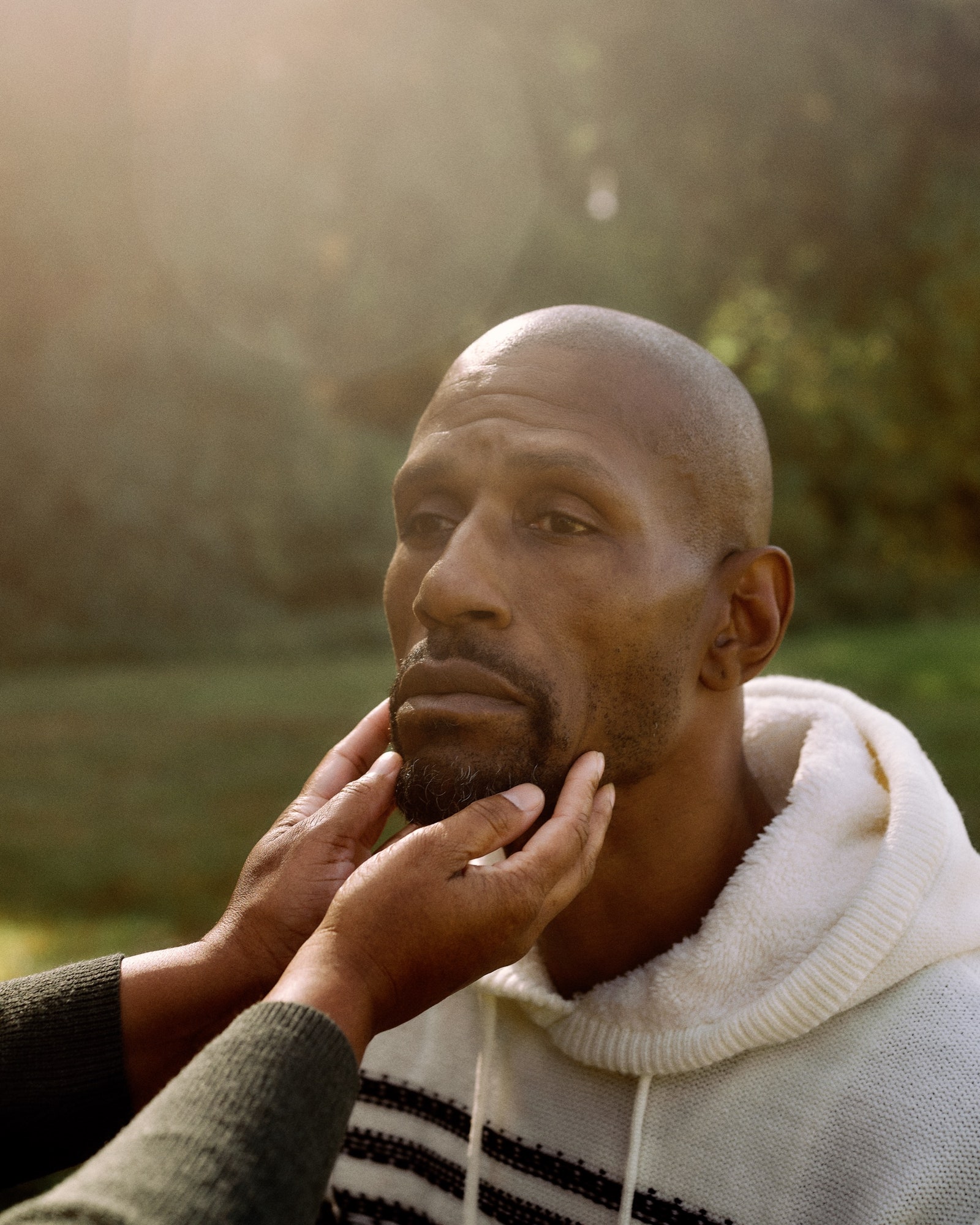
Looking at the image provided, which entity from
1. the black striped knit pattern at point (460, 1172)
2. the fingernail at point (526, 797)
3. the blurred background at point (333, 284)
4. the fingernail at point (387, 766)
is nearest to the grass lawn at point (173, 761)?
the blurred background at point (333, 284)

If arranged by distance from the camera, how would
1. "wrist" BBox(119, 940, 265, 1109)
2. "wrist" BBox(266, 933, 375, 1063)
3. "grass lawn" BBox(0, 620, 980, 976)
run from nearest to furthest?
"wrist" BBox(266, 933, 375, 1063) < "wrist" BBox(119, 940, 265, 1109) < "grass lawn" BBox(0, 620, 980, 976)

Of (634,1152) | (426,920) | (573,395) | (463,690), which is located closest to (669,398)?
(573,395)

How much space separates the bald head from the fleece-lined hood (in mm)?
584

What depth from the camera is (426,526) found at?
2541 millimetres

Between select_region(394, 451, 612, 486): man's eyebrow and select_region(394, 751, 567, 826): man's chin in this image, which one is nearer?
select_region(394, 751, 567, 826): man's chin

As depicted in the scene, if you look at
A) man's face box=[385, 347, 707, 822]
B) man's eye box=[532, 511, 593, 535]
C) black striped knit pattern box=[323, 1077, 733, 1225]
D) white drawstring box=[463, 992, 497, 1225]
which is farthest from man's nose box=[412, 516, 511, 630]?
black striped knit pattern box=[323, 1077, 733, 1225]

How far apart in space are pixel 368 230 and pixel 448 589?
10586mm

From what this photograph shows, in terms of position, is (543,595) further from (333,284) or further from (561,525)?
(333,284)

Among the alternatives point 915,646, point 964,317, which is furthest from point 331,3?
point 915,646

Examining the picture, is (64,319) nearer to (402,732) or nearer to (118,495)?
(118,495)

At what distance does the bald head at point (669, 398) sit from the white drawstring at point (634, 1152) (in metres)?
1.14

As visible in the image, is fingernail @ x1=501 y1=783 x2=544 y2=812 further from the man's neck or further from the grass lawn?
the grass lawn

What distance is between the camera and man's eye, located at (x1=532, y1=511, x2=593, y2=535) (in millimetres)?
2328

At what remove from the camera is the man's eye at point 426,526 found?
8.15 ft
